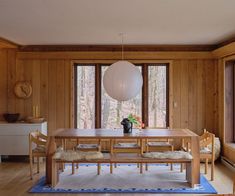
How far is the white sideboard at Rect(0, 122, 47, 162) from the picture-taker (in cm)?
657

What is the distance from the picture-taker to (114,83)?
195 inches

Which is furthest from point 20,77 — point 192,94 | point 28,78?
point 192,94

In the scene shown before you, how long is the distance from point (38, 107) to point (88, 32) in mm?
2370

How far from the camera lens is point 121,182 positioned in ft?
16.8

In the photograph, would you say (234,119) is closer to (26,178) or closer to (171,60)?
(171,60)

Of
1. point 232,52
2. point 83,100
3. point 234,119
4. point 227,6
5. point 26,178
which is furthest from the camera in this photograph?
point 83,100

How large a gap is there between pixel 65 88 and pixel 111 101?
1.01m

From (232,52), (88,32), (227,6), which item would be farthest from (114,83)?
(232,52)

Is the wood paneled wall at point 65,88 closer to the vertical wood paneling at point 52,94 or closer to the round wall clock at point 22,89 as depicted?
the vertical wood paneling at point 52,94

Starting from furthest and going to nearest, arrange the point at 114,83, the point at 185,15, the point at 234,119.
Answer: the point at 234,119 < the point at 114,83 < the point at 185,15

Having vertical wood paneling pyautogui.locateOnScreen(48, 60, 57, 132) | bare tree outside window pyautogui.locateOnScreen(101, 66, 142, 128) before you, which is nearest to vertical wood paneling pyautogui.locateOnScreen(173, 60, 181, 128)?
bare tree outside window pyautogui.locateOnScreen(101, 66, 142, 128)

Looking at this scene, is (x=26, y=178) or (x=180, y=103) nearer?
(x=26, y=178)

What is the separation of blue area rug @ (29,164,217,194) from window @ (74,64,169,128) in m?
1.51

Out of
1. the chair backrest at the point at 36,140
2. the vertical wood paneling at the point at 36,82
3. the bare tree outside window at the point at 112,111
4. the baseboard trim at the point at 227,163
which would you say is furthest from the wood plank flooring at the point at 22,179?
the bare tree outside window at the point at 112,111
